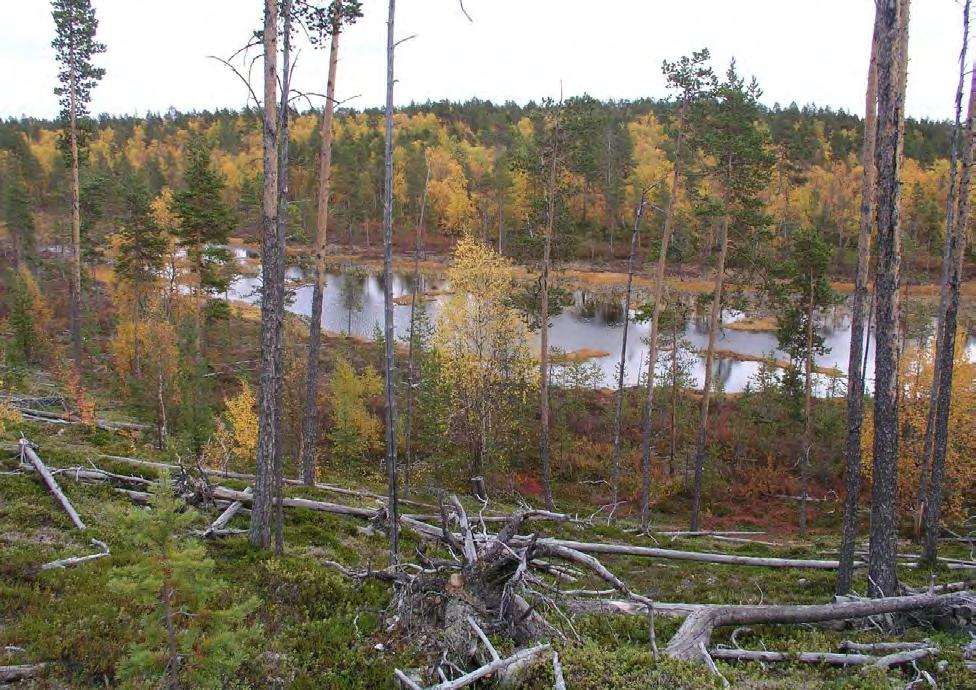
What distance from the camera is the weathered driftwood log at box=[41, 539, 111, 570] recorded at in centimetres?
786

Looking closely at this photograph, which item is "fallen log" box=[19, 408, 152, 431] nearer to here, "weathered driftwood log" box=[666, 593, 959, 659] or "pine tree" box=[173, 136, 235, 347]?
"pine tree" box=[173, 136, 235, 347]

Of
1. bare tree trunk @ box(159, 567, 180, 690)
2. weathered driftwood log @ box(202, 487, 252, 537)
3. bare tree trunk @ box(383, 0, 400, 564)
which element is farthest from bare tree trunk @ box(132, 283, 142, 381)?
bare tree trunk @ box(159, 567, 180, 690)

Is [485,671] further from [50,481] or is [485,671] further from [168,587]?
[50,481]

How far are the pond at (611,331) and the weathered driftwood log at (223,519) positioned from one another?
82.9 ft

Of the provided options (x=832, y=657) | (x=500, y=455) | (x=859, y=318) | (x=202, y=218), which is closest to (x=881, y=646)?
(x=832, y=657)

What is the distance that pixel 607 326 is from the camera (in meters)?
50.0

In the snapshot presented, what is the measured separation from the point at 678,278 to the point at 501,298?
153ft

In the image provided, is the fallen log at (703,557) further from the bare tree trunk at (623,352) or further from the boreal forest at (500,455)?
the bare tree trunk at (623,352)

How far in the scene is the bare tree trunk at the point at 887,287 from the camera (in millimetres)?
8586

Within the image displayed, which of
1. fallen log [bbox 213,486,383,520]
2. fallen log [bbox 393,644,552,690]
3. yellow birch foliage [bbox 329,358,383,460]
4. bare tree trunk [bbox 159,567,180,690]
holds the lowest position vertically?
yellow birch foliage [bbox 329,358,383,460]

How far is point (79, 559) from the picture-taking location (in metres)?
8.16

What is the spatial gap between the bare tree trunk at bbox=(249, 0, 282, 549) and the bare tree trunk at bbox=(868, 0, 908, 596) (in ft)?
28.0

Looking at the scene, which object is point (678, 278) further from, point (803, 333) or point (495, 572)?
point (495, 572)

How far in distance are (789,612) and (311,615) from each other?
5.78 metres
